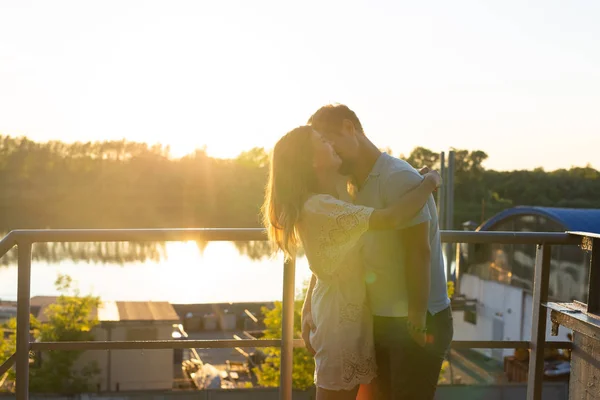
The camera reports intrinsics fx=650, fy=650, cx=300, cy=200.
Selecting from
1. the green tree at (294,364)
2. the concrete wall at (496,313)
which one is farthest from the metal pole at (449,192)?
the green tree at (294,364)

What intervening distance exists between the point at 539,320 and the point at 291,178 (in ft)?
5.17

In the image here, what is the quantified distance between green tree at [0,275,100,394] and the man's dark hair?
62.8 ft

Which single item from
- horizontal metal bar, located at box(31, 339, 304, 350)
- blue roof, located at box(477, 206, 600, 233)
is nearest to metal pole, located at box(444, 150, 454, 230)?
blue roof, located at box(477, 206, 600, 233)

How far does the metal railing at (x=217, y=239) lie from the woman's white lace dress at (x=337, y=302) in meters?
0.54

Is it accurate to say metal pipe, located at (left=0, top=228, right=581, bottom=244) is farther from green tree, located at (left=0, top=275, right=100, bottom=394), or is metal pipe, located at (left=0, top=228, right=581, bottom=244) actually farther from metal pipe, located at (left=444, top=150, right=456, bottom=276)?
metal pipe, located at (left=444, top=150, right=456, bottom=276)

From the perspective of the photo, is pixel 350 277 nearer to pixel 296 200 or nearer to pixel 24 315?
pixel 296 200

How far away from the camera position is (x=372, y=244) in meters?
2.06

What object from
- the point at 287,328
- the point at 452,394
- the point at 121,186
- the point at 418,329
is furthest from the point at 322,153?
the point at 121,186

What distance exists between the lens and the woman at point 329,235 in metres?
1.97

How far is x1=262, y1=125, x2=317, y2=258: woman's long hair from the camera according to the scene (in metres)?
1.99

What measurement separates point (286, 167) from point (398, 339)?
649 mm

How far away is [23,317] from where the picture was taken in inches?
103

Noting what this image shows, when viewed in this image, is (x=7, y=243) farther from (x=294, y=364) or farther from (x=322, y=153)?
(x=294, y=364)

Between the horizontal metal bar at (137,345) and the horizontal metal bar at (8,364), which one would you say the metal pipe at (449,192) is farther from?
the horizontal metal bar at (8,364)
